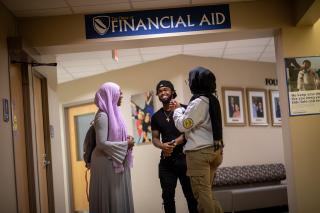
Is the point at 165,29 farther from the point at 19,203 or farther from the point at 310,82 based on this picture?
the point at 19,203

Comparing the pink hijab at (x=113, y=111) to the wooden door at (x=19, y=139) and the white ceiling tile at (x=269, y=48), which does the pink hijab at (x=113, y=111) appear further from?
the white ceiling tile at (x=269, y=48)

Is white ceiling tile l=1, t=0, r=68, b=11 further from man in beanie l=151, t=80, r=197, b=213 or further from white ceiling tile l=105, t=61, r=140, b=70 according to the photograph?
white ceiling tile l=105, t=61, r=140, b=70

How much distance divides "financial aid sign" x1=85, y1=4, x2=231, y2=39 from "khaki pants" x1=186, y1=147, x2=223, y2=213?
183 cm

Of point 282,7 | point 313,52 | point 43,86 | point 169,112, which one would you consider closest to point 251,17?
point 282,7

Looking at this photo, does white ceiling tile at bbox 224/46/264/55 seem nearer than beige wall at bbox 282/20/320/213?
No

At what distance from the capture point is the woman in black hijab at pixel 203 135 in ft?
9.73

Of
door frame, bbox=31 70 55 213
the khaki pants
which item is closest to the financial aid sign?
door frame, bbox=31 70 55 213

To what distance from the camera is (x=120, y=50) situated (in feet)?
20.5

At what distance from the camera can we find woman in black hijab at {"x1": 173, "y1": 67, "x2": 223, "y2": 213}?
297 cm

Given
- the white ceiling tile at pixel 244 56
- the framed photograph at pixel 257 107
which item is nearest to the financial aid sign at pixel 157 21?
the white ceiling tile at pixel 244 56

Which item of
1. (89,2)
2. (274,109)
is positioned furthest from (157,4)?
(274,109)

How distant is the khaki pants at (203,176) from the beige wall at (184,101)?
3478 millimetres

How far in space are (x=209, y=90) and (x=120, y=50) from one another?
3342 mm

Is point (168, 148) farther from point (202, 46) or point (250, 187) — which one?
point (250, 187)
